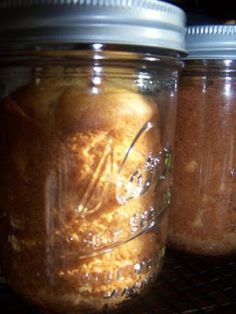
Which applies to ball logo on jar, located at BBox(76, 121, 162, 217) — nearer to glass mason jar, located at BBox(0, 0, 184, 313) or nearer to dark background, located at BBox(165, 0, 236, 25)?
glass mason jar, located at BBox(0, 0, 184, 313)

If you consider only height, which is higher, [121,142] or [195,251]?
[121,142]

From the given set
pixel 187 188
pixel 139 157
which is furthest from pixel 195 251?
pixel 139 157

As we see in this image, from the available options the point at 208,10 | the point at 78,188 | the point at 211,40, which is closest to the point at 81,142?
the point at 78,188

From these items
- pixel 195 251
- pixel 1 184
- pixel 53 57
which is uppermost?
pixel 53 57

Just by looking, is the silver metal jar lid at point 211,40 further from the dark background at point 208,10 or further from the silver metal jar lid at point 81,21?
the dark background at point 208,10

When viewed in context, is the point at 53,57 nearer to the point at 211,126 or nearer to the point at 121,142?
the point at 121,142

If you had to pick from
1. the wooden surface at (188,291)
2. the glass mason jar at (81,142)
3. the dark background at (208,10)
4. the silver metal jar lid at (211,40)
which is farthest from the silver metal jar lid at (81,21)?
the dark background at (208,10)
